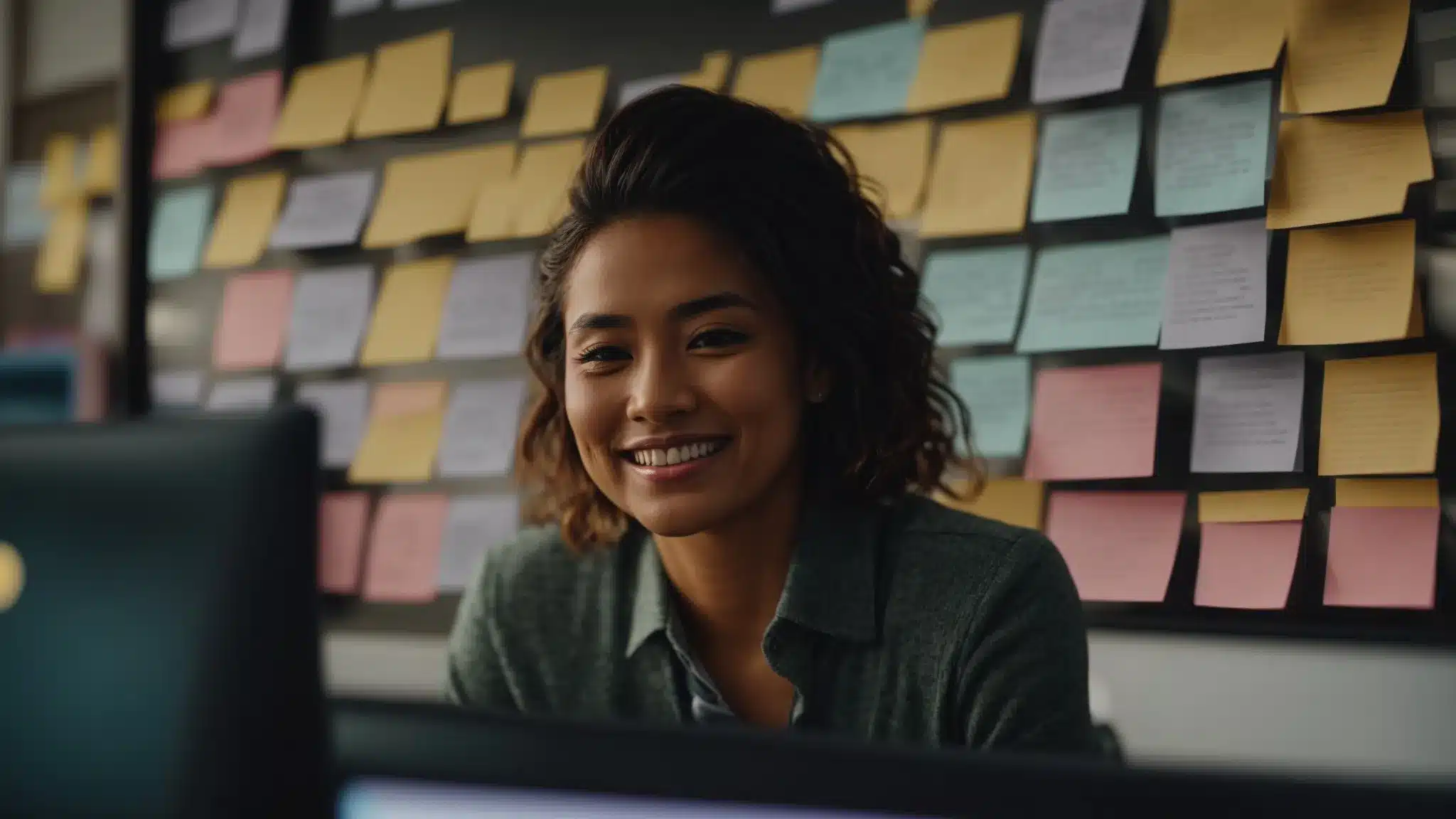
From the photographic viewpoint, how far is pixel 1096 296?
→ 3.86 feet

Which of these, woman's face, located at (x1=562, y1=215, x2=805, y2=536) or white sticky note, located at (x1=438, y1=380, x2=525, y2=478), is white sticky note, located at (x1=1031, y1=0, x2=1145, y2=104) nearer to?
woman's face, located at (x1=562, y1=215, x2=805, y2=536)

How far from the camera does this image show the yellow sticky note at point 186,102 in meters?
1.82

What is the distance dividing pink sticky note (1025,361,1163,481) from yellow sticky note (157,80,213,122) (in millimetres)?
1306

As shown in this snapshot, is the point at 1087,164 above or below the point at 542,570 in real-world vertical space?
above

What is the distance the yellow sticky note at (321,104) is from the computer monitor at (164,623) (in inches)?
52.2

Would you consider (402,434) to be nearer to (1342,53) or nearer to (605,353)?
(605,353)

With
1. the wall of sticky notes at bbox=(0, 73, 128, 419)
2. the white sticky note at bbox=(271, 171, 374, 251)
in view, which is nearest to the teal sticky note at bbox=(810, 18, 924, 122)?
the white sticky note at bbox=(271, 171, 374, 251)

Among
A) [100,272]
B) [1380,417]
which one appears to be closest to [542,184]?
[100,272]

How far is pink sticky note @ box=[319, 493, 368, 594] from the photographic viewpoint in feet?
5.36

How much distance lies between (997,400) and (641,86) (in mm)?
580

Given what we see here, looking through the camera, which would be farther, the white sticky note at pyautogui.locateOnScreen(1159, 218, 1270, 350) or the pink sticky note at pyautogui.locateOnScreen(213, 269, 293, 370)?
the pink sticky note at pyautogui.locateOnScreen(213, 269, 293, 370)

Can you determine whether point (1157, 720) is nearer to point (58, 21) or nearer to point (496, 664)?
point (496, 664)

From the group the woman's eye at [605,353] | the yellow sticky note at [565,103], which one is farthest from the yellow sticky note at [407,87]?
the woman's eye at [605,353]

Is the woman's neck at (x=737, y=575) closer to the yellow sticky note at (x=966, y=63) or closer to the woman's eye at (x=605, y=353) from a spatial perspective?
the woman's eye at (x=605, y=353)
